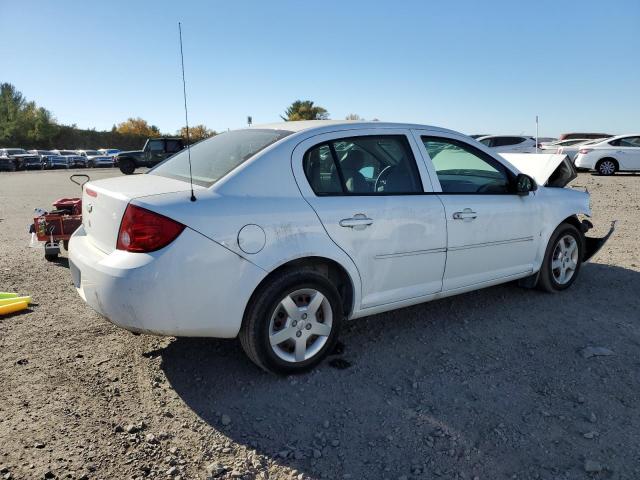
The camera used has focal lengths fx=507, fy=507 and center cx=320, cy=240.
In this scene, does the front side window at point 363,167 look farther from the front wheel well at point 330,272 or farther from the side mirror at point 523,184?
the side mirror at point 523,184

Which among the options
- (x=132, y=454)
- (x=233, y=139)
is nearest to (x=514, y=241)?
(x=233, y=139)

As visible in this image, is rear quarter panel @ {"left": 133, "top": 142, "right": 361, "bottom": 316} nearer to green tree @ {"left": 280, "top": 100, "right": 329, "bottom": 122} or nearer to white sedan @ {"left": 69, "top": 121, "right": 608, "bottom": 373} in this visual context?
white sedan @ {"left": 69, "top": 121, "right": 608, "bottom": 373}

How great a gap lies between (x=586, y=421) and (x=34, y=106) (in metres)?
81.9

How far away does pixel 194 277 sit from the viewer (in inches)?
111

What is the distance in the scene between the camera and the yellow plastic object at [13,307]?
4402 millimetres

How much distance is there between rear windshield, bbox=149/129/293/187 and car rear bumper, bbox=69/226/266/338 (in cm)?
52

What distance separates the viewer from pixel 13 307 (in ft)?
14.6

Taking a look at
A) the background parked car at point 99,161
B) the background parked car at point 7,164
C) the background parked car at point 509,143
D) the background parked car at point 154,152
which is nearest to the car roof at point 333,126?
the background parked car at point 509,143

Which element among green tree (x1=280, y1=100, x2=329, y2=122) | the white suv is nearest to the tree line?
green tree (x1=280, y1=100, x2=329, y2=122)

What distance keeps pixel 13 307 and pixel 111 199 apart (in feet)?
7.08

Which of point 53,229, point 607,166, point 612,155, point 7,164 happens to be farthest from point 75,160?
point 53,229

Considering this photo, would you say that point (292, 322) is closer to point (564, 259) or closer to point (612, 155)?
point (564, 259)

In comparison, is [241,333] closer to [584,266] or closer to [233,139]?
[233,139]

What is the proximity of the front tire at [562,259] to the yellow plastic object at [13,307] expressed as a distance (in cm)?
476
